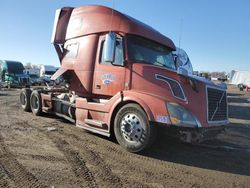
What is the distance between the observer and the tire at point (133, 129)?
670cm

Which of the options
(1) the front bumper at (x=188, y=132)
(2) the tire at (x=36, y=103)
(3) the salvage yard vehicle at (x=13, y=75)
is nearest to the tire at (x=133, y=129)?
(1) the front bumper at (x=188, y=132)

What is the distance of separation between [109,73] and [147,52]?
3.48 ft

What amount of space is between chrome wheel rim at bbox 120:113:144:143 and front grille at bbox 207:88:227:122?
4.94ft

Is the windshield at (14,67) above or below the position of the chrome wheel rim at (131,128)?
above

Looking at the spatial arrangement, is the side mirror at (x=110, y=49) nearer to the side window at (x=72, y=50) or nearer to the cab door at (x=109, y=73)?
the cab door at (x=109, y=73)

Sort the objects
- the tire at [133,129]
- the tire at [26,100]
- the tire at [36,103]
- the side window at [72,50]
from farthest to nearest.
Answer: the tire at [26,100] → the tire at [36,103] → the side window at [72,50] → the tire at [133,129]

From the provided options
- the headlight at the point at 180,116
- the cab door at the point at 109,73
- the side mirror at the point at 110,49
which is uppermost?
the side mirror at the point at 110,49

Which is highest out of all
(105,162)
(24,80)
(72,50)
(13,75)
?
(72,50)

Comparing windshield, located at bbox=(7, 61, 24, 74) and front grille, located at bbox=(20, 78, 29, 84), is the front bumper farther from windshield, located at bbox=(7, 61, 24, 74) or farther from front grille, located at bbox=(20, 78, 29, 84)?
windshield, located at bbox=(7, 61, 24, 74)

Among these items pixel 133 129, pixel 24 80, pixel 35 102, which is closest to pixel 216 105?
pixel 133 129

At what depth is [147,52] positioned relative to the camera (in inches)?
300

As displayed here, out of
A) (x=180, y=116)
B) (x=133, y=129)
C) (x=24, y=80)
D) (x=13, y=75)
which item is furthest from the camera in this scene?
(x=24, y=80)

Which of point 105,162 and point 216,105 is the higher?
point 216,105

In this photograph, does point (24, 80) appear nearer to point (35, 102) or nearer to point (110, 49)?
point (35, 102)
